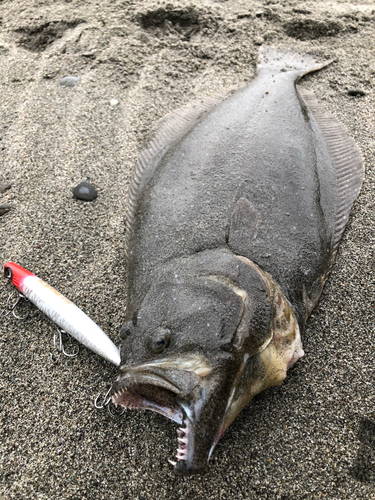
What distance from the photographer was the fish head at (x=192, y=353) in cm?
140

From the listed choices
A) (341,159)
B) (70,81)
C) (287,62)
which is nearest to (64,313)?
(341,159)

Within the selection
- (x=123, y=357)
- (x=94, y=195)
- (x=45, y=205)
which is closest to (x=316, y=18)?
(x=94, y=195)

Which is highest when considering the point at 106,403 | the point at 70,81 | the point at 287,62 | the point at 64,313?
the point at 287,62

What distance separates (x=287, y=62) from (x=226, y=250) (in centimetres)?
249

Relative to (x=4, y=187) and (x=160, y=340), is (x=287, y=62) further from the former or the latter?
(x=160, y=340)

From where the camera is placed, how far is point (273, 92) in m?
2.87

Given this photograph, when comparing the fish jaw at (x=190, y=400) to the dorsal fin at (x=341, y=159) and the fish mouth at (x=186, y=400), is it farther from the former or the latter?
the dorsal fin at (x=341, y=159)

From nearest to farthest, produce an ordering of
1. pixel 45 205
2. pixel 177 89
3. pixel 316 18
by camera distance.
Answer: pixel 45 205, pixel 177 89, pixel 316 18

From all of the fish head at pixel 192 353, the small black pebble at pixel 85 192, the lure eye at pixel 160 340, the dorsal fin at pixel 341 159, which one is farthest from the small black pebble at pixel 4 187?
the dorsal fin at pixel 341 159

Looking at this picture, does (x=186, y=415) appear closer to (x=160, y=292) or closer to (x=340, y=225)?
(x=160, y=292)

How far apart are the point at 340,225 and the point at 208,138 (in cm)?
101

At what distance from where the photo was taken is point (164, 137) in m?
2.93

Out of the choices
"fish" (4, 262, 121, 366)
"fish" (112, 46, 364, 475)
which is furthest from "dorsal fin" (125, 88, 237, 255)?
"fish" (4, 262, 121, 366)

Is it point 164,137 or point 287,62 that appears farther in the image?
point 287,62
